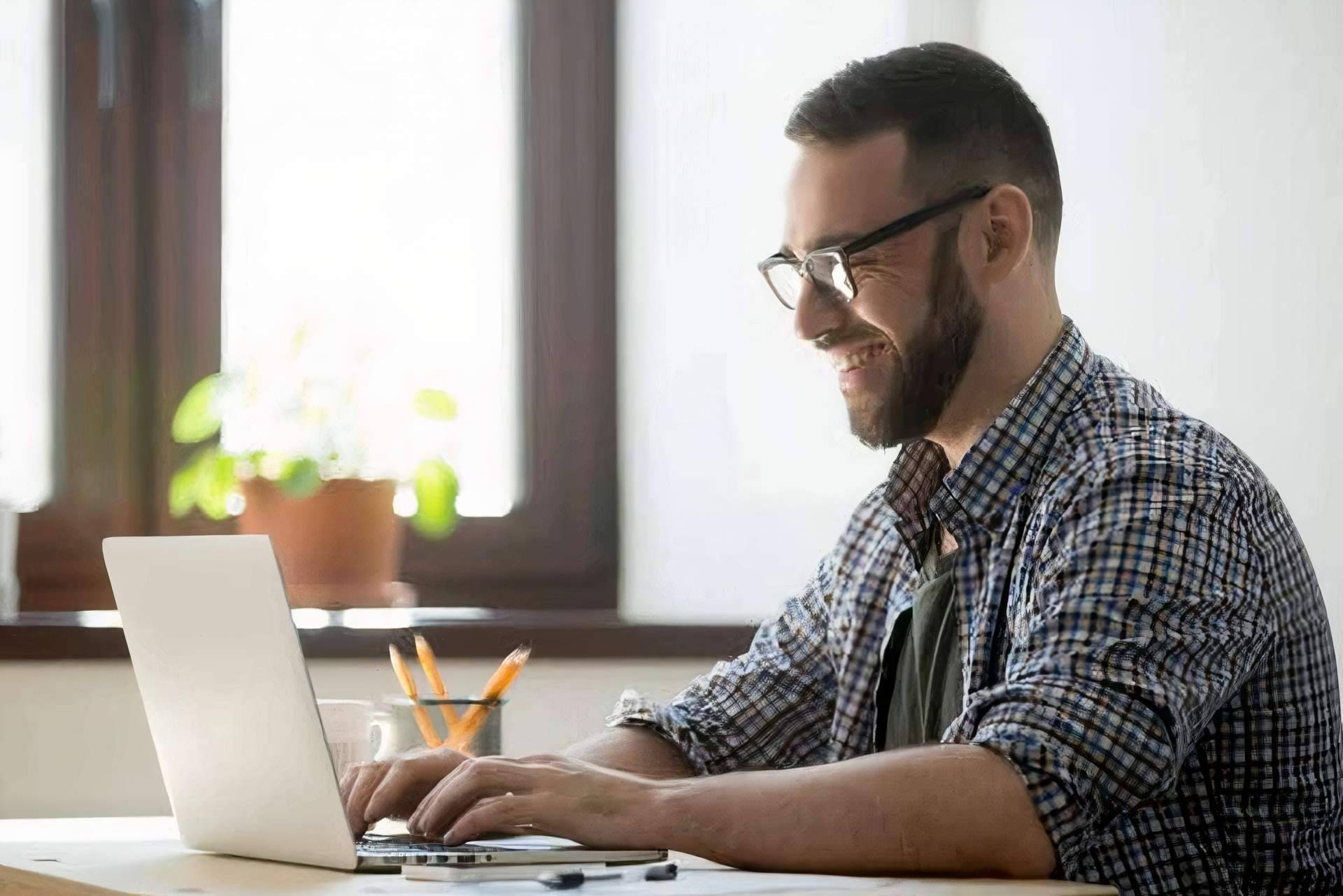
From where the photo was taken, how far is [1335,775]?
1.32 m

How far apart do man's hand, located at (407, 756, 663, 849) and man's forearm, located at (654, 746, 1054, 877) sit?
19 millimetres

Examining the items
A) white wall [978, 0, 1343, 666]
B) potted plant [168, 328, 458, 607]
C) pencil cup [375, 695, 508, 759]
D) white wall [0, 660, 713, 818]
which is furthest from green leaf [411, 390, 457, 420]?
white wall [978, 0, 1343, 666]

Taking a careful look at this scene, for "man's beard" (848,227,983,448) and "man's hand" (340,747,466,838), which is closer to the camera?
"man's hand" (340,747,466,838)

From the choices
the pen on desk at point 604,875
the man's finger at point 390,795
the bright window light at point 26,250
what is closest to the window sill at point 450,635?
the bright window light at point 26,250

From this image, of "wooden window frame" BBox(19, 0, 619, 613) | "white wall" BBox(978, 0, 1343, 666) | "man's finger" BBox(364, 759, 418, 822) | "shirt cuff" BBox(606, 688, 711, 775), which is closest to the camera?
"man's finger" BBox(364, 759, 418, 822)

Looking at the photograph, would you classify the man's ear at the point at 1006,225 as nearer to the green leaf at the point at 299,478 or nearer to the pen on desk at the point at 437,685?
the pen on desk at the point at 437,685

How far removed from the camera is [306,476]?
7.29 ft

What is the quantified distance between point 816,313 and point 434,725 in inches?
20.9

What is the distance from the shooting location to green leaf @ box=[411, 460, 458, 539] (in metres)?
2.31

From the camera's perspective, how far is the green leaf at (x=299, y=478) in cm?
A: 222

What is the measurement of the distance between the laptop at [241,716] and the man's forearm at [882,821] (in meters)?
0.05

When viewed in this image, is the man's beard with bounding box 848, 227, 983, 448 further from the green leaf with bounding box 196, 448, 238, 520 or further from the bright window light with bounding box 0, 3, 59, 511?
the bright window light with bounding box 0, 3, 59, 511

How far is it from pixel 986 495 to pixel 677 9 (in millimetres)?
1260

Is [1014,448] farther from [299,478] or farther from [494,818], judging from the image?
[299,478]
